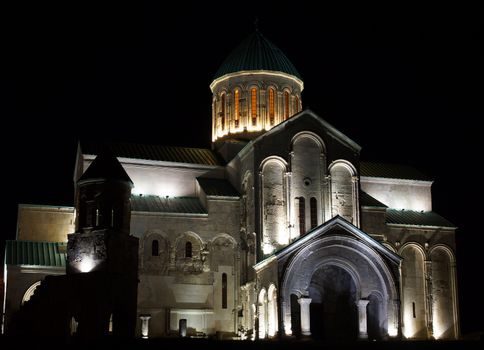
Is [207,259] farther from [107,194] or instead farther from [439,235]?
[439,235]

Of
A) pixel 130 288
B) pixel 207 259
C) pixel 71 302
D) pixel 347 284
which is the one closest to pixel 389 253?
pixel 347 284

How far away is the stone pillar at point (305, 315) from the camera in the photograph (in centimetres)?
3509

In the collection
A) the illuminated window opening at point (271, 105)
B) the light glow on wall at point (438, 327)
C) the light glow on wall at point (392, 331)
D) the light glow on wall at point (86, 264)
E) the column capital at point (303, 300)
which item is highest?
the illuminated window opening at point (271, 105)

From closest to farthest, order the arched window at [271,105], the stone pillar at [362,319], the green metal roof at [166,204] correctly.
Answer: the stone pillar at [362,319] → the green metal roof at [166,204] → the arched window at [271,105]

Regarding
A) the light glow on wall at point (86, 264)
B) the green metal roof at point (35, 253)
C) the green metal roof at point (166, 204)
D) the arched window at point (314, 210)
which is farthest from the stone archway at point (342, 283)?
the green metal roof at point (35, 253)

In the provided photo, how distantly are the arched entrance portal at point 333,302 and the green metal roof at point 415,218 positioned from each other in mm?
6845

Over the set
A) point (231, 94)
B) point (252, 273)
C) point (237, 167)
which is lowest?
point (252, 273)

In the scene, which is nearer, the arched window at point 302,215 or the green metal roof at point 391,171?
the arched window at point 302,215

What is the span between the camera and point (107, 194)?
118ft

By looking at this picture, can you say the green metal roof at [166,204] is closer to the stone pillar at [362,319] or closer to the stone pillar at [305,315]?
the stone pillar at [305,315]

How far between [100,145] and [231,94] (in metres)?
8.12

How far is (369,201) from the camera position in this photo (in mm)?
43219

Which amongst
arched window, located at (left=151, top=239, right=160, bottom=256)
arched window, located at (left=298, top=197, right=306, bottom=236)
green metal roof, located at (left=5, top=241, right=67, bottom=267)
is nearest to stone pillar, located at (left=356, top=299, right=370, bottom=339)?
arched window, located at (left=298, top=197, right=306, bottom=236)

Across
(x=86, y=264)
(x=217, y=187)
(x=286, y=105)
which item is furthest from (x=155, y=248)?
(x=286, y=105)
